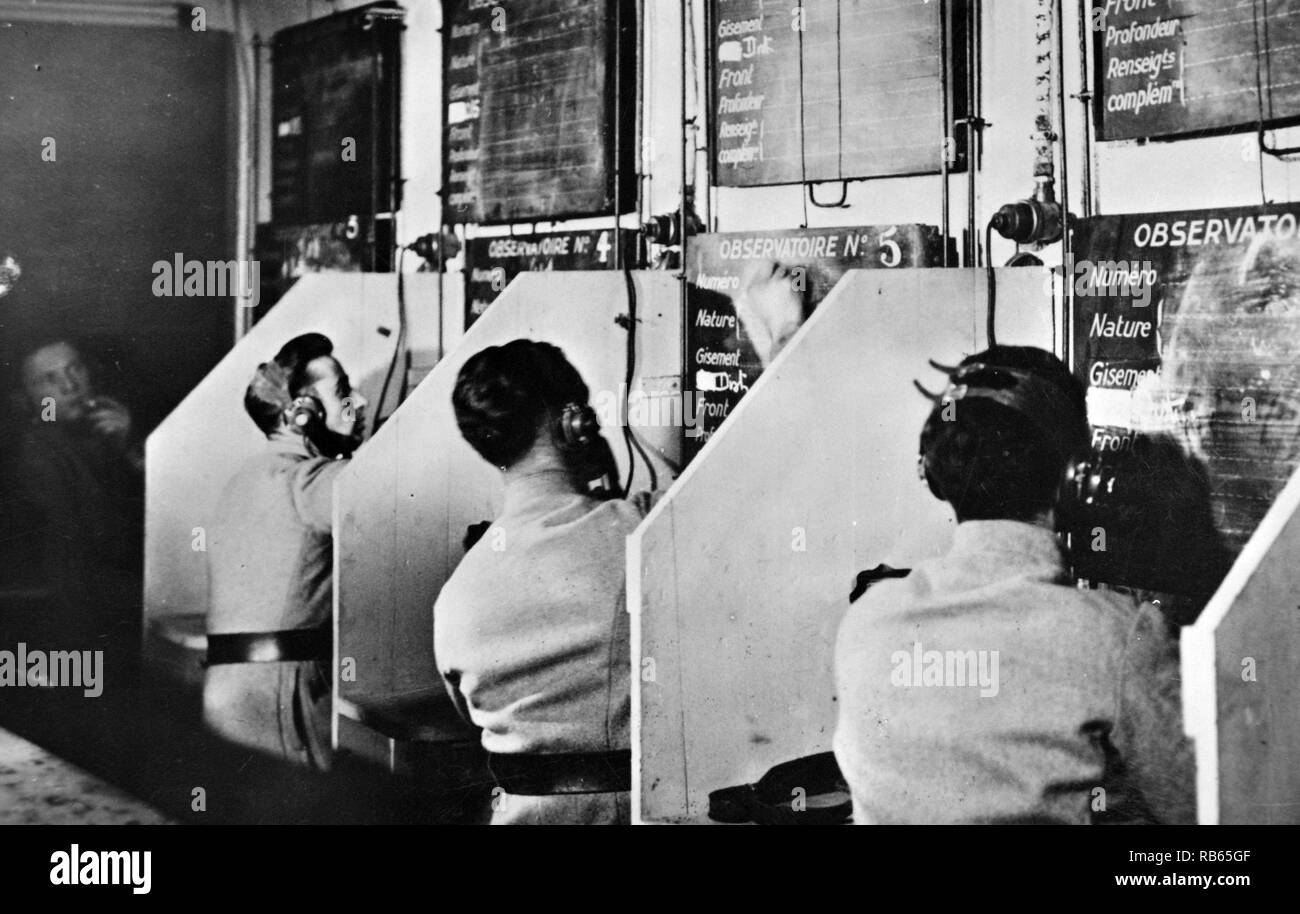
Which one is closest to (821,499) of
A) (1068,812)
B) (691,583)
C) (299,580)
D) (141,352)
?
(691,583)

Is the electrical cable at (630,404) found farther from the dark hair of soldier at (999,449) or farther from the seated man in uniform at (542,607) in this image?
the dark hair of soldier at (999,449)

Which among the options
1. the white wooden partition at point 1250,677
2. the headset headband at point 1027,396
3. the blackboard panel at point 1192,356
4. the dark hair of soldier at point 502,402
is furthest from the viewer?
the dark hair of soldier at point 502,402

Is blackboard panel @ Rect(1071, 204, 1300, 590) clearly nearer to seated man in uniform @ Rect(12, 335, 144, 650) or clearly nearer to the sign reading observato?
the sign reading observato

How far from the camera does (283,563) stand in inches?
114

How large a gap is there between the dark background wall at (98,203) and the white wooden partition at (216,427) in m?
0.09

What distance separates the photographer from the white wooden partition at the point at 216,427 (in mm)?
2850

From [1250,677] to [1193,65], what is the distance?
114cm

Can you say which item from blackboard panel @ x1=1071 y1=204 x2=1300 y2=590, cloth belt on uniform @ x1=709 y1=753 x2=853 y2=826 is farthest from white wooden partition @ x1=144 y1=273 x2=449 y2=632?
blackboard panel @ x1=1071 y1=204 x2=1300 y2=590

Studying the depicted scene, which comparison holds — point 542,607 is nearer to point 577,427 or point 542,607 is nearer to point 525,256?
point 577,427

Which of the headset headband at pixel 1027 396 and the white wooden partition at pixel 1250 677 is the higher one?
the headset headband at pixel 1027 396

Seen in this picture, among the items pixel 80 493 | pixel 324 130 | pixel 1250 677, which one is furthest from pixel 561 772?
pixel 324 130

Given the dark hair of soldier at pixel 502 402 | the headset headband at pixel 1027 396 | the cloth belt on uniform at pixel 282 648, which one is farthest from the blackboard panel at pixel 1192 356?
the cloth belt on uniform at pixel 282 648
